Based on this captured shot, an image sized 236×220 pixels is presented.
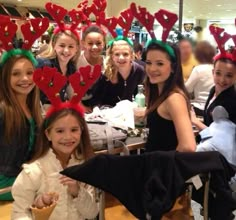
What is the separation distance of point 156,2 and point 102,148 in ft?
34.6

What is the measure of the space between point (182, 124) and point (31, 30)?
1.01 m

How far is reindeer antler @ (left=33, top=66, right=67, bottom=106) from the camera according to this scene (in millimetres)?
1476

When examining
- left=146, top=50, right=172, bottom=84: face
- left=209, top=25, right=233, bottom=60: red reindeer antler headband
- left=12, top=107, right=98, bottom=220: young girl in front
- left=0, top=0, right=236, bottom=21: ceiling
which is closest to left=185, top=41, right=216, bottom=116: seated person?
left=209, top=25, right=233, bottom=60: red reindeer antler headband

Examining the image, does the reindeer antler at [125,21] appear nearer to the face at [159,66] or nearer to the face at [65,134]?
the face at [159,66]

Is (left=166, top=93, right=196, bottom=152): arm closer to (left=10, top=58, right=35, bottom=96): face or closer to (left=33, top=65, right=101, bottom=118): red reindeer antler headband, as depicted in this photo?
(left=33, top=65, right=101, bottom=118): red reindeer antler headband

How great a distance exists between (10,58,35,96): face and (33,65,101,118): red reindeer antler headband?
36cm

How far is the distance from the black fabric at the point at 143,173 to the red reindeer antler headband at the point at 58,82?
500 millimetres

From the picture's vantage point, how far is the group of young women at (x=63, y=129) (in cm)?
146

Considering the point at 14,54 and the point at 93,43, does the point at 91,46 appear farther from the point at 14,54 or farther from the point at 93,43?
the point at 14,54

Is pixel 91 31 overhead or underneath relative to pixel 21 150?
overhead

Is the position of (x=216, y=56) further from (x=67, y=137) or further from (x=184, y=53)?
(x=67, y=137)

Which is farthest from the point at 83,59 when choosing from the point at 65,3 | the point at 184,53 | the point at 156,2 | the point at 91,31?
the point at 65,3

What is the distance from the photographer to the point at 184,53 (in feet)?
6.66

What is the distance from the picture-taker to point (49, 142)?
1.58 metres
